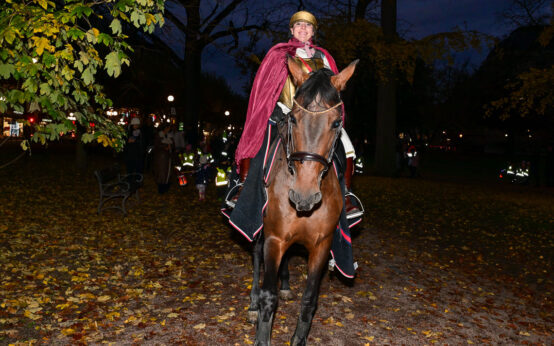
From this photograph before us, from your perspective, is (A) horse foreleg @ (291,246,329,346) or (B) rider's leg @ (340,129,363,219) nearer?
(A) horse foreleg @ (291,246,329,346)

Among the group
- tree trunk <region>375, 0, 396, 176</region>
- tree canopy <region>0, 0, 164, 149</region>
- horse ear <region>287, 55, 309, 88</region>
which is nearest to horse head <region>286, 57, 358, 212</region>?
horse ear <region>287, 55, 309, 88</region>

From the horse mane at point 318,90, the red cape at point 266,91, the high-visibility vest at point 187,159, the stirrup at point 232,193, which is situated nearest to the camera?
the horse mane at point 318,90

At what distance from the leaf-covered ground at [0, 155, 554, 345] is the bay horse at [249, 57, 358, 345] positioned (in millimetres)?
950

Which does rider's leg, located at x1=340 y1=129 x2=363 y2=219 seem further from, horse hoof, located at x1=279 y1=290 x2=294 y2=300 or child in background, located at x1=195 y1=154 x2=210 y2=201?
child in background, located at x1=195 y1=154 x2=210 y2=201

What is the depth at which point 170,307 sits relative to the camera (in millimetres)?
5617

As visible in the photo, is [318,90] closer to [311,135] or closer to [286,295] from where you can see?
[311,135]

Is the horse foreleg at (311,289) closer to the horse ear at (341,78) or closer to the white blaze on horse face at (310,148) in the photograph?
the white blaze on horse face at (310,148)

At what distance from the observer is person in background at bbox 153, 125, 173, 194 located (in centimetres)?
1427

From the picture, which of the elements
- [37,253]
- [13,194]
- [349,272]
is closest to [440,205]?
[349,272]

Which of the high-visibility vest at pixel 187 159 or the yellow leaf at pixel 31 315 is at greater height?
the high-visibility vest at pixel 187 159

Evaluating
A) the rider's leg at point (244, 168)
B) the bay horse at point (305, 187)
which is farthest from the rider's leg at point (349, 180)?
the rider's leg at point (244, 168)

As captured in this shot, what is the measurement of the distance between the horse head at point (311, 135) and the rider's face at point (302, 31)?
162cm

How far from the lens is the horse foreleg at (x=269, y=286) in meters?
4.18

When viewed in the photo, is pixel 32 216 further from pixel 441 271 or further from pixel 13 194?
pixel 441 271
